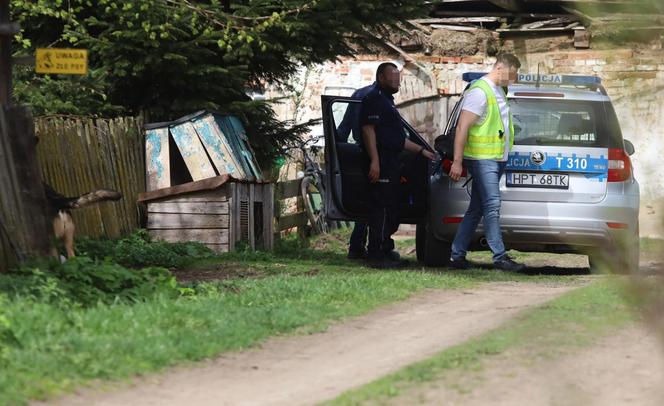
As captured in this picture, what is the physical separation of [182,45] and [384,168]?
293cm

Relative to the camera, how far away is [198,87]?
1333 centimetres

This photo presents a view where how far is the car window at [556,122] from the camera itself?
10969mm

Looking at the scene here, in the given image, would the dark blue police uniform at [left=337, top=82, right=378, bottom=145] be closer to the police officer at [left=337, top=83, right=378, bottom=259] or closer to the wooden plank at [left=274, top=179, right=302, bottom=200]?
the police officer at [left=337, top=83, right=378, bottom=259]

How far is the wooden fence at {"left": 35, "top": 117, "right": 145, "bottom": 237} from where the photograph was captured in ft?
41.3

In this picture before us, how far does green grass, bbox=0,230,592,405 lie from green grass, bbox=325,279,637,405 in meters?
1.21

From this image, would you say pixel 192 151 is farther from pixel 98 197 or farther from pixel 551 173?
pixel 551 173

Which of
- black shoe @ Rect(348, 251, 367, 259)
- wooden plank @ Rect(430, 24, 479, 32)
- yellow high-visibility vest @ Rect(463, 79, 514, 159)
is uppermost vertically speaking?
wooden plank @ Rect(430, 24, 479, 32)

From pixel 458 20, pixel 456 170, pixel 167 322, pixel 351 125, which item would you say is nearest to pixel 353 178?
pixel 351 125

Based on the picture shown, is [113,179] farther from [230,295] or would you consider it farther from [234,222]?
[230,295]

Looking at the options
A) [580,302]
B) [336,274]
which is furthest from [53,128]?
[580,302]

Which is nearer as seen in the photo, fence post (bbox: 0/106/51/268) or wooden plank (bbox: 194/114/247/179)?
fence post (bbox: 0/106/51/268)

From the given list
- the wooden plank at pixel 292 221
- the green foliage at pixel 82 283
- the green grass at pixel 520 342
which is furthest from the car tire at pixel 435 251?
the wooden plank at pixel 292 221

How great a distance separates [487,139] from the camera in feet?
34.1

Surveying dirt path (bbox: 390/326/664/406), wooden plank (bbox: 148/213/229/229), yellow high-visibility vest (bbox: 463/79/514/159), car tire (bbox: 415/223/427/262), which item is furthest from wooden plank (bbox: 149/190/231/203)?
dirt path (bbox: 390/326/664/406)
